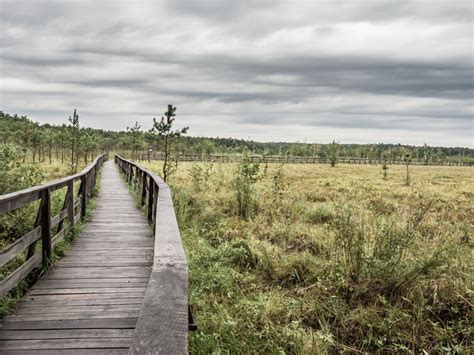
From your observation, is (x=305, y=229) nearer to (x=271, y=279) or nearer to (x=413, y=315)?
(x=271, y=279)

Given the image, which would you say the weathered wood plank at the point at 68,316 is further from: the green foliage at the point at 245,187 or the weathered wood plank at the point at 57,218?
the green foliage at the point at 245,187

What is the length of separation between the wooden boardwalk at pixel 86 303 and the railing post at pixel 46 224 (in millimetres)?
205

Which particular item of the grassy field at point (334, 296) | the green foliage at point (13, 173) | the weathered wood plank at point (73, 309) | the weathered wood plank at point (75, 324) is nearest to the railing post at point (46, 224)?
the weathered wood plank at point (73, 309)

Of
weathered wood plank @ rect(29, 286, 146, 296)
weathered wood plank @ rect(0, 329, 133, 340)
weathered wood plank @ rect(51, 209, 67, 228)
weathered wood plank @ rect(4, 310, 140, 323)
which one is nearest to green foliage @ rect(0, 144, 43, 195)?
weathered wood plank @ rect(51, 209, 67, 228)

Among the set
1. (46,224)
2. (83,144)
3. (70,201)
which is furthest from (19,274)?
(83,144)

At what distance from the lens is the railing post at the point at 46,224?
14.8 ft

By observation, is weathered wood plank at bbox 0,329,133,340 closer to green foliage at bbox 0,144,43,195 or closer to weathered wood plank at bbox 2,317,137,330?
weathered wood plank at bbox 2,317,137,330

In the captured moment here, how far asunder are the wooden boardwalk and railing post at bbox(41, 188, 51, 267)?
0.20 metres

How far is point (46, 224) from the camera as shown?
459 centimetres

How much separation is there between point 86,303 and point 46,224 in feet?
4.58

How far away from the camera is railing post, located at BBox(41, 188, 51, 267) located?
4.52 meters

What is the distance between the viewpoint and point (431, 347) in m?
3.87

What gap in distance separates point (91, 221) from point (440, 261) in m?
6.44

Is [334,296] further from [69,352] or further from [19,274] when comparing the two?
[19,274]
